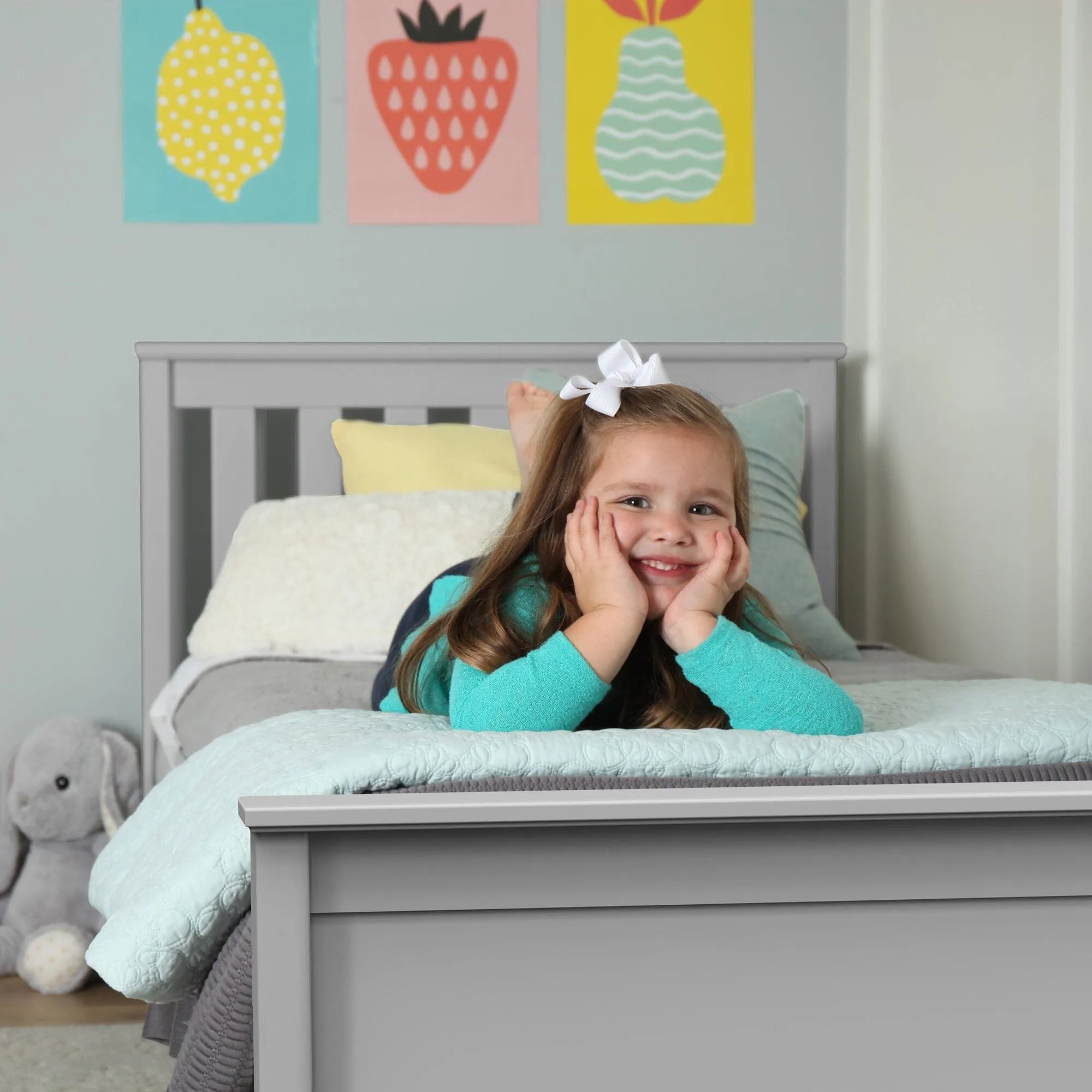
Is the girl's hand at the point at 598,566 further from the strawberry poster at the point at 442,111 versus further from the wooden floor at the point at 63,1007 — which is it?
the strawberry poster at the point at 442,111

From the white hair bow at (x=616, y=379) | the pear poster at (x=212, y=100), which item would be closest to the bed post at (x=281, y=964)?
the white hair bow at (x=616, y=379)

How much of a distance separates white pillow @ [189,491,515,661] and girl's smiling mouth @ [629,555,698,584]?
67cm

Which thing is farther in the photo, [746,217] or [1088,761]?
[746,217]

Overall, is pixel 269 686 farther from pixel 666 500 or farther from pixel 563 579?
pixel 666 500

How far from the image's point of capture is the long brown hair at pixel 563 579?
3.73 feet

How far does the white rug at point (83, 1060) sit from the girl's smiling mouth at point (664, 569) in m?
0.85

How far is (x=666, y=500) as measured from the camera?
3.70 ft

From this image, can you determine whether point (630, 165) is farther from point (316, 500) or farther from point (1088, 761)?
point (1088, 761)

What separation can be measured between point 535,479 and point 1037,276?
1.16m

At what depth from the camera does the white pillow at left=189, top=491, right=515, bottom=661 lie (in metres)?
1.79

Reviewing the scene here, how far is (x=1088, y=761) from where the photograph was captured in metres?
0.88

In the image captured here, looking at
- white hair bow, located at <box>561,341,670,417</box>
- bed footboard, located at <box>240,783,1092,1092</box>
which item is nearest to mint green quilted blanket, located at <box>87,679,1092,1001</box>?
bed footboard, located at <box>240,783,1092,1092</box>

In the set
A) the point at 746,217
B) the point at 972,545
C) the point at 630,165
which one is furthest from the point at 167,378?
the point at 972,545

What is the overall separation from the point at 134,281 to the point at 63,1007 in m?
1.14
